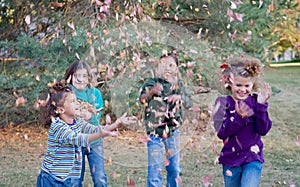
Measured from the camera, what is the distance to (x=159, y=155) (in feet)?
13.4

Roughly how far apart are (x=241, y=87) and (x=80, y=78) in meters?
1.28

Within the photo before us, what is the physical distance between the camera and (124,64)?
530 centimetres

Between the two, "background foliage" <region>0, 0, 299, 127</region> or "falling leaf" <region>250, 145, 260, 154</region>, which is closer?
"falling leaf" <region>250, 145, 260, 154</region>

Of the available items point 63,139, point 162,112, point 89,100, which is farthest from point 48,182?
point 162,112

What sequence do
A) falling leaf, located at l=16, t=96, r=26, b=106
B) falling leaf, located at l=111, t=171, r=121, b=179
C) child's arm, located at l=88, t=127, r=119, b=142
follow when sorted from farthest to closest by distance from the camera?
falling leaf, located at l=16, t=96, r=26, b=106
falling leaf, located at l=111, t=171, r=121, b=179
child's arm, located at l=88, t=127, r=119, b=142

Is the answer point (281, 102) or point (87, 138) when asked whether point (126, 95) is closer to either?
point (87, 138)

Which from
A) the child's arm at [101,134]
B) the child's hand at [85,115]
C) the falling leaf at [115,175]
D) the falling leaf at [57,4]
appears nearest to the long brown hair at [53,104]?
the child's hand at [85,115]

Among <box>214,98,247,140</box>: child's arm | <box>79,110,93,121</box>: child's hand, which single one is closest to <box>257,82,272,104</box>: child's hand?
<box>214,98,247,140</box>: child's arm

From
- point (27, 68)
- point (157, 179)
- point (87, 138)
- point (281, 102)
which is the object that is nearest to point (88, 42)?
point (27, 68)

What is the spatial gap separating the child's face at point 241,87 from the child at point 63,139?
82cm

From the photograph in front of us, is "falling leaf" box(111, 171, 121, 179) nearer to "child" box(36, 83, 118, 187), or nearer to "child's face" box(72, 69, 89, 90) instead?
"child's face" box(72, 69, 89, 90)

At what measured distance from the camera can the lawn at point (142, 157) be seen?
4480 mm

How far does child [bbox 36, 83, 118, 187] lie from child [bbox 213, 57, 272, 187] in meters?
0.72

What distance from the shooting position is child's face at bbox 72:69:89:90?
405 cm
